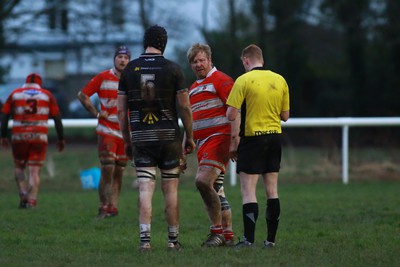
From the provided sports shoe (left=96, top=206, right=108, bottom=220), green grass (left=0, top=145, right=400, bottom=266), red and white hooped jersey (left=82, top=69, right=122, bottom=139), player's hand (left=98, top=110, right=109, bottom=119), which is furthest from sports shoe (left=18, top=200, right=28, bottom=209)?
player's hand (left=98, top=110, right=109, bottom=119)

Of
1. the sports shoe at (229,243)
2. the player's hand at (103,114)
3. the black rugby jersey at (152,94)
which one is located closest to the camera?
the black rugby jersey at (152,94)

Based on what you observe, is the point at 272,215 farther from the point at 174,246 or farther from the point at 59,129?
the point at 59,129

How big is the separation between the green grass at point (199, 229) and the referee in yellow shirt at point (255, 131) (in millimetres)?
416

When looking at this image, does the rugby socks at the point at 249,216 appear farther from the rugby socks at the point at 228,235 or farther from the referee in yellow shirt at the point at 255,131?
the rugby socks at the point at 228,235

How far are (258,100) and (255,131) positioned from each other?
0.98ft

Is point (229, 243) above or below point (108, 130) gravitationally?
below

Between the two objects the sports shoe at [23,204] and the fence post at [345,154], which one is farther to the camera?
the fence post at [345,154]

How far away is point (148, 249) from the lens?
837 centimetres

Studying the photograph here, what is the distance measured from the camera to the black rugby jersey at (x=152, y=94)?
8.31 meters

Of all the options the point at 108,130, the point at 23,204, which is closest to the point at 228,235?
the point at 108,130

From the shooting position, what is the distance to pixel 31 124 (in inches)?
523

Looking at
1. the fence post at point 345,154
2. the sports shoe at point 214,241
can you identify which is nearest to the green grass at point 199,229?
the sports shoe at point 214,241

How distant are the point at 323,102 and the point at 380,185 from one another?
18174mm

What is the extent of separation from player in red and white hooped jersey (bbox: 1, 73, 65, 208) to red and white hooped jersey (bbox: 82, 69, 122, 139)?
1364mm
